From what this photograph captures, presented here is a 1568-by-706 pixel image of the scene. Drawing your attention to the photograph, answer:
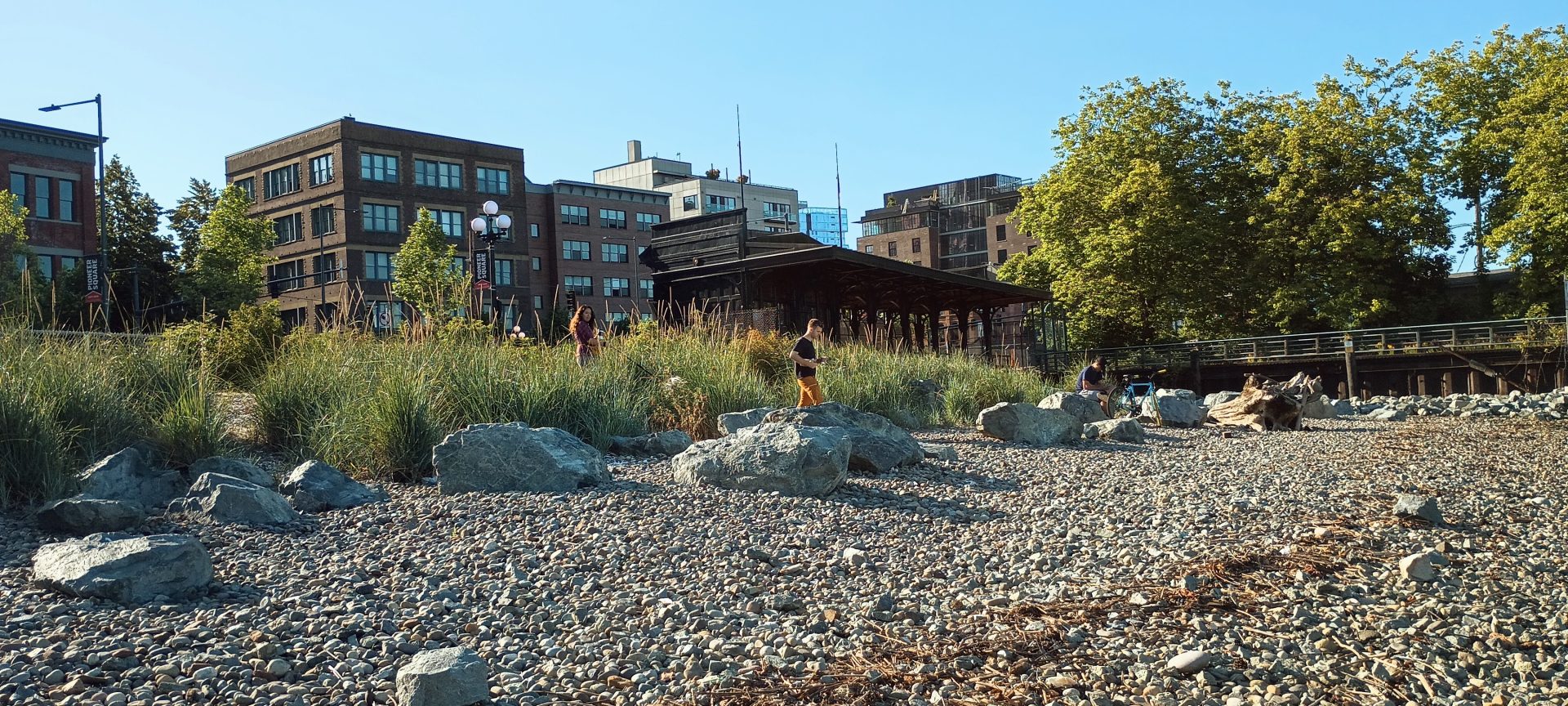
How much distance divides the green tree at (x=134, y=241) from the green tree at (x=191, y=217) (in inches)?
27.1

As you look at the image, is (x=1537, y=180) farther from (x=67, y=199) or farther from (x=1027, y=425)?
(x=67, y=199)

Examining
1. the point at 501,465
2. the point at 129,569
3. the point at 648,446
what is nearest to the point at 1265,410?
the point at 648,446

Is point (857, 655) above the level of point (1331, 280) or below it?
below

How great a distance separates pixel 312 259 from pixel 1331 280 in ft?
145

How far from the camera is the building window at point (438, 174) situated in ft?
190

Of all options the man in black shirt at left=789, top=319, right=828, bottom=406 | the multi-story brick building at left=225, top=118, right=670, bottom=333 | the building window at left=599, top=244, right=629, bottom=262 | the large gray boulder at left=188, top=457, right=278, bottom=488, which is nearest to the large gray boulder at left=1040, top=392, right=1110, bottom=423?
the man in black shirt at left=789, top=319, right=828, bottom=406

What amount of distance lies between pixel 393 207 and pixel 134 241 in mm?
15375

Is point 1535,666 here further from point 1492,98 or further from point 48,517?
point 1492,98

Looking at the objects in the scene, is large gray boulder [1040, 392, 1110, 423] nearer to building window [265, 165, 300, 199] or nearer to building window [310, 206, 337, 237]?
Answer: building window [310, 206, 337, 237]

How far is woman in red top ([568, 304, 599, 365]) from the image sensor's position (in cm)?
1169

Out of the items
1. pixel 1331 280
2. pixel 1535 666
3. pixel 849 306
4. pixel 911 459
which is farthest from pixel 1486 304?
pixel 1535 666

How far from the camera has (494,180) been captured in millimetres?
61312

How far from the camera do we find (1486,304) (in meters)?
37.6

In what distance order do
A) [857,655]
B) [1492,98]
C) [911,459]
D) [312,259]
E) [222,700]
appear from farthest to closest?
1. [312,259]
2. [1492,98]
3. [911,459]
4. [857,655]
5. [222,700]
